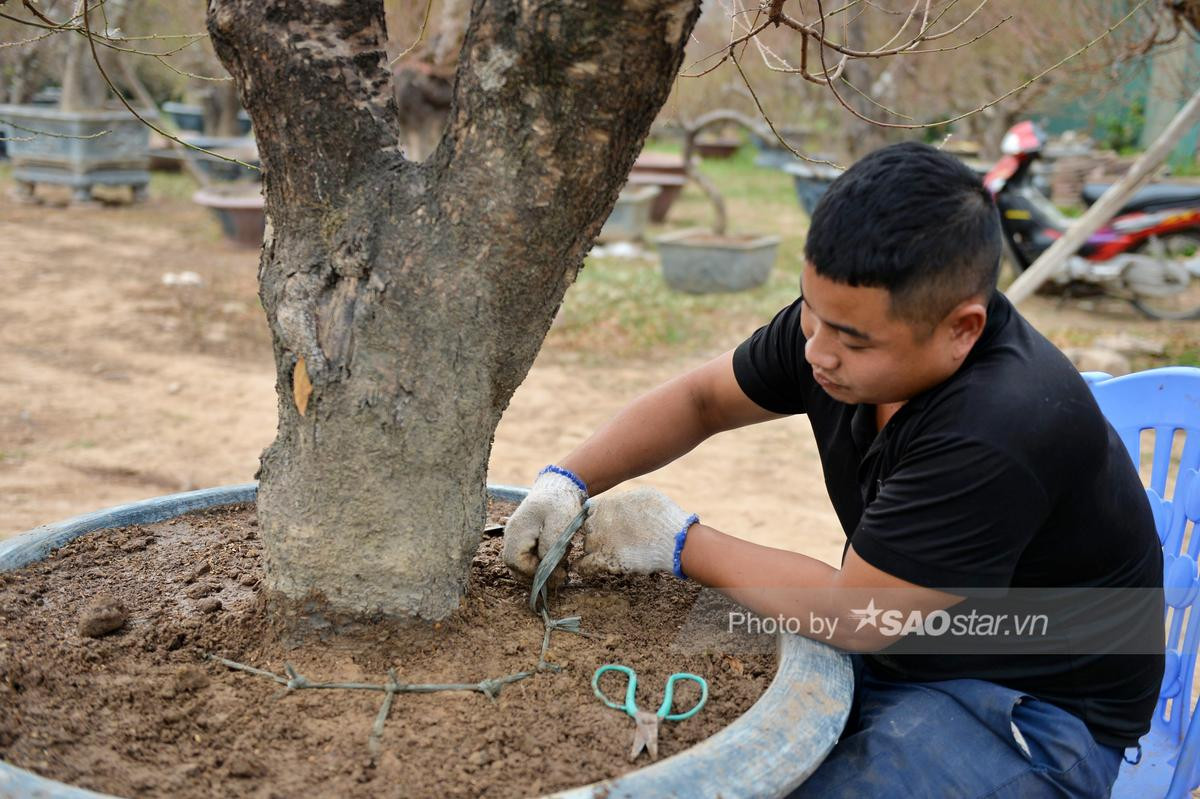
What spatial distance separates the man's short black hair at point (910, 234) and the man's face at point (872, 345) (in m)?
0.02

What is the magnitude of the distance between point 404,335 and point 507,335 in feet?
0.45

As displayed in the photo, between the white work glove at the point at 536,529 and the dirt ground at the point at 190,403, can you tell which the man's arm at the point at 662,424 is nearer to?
the white work glove at the point at 536,529

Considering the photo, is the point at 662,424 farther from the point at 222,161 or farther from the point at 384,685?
the point at 222,161

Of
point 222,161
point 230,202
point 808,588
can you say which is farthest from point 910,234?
point 222,161

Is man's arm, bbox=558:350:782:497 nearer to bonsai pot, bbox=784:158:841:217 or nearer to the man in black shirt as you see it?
the man in black shirt

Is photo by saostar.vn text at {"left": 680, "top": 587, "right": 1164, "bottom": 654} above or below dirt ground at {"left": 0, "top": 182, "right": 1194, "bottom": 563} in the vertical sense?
above

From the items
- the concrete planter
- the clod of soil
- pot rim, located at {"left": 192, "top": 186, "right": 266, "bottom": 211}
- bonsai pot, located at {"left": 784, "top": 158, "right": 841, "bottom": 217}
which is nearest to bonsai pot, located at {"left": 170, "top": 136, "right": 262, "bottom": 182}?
the concrete planter

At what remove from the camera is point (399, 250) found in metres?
1.29

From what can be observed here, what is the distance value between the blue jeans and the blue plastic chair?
0.92 ft

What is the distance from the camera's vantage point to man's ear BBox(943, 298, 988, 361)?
1.25 meters

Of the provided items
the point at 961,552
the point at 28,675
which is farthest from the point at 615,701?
the point at 28,675

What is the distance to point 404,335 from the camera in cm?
129

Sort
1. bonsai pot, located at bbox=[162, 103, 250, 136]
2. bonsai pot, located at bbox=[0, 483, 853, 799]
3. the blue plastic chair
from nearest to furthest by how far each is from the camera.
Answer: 1. bonsai pot, located at bbox=[0, 483, 853, 799]
2. the blue plastic chair
3. bonsai pot, located at bbox=[162, 103, 250, 136]

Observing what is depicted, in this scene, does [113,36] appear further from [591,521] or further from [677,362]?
[677,362]
